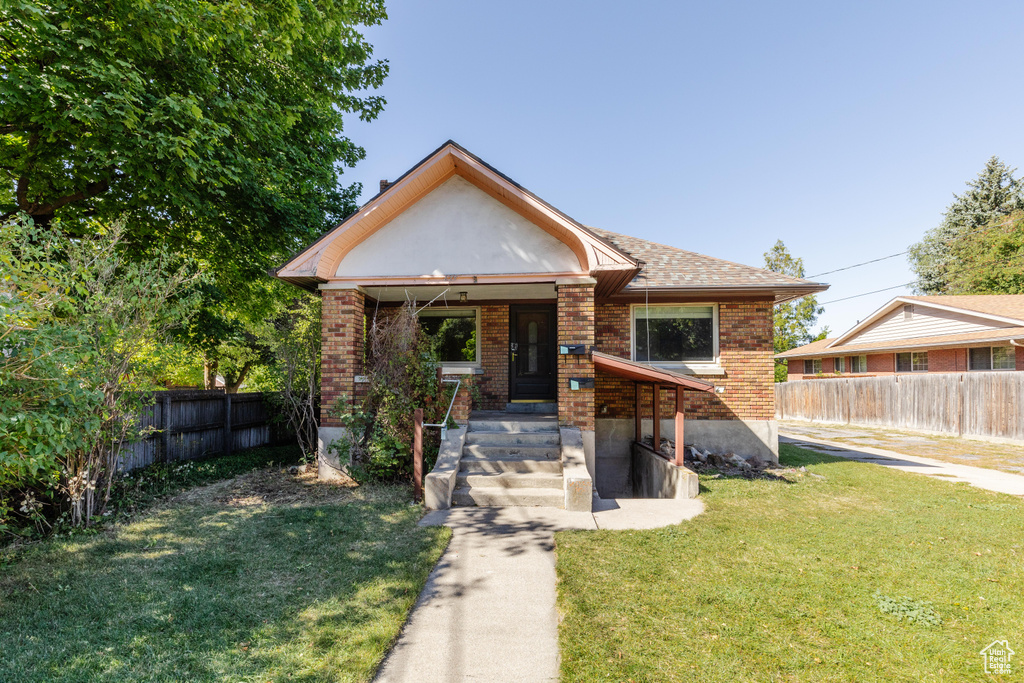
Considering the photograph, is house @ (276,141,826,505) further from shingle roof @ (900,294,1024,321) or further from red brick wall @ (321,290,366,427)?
shingle roof @ (900,294,1024,321)

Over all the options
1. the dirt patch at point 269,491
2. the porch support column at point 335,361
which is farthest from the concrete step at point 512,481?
the porch support column at point 335,361

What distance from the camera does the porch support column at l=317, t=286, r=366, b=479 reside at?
8320 mm

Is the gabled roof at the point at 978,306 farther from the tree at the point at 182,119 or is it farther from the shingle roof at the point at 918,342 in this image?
the tree at the point at 182,119

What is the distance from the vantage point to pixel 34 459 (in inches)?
149

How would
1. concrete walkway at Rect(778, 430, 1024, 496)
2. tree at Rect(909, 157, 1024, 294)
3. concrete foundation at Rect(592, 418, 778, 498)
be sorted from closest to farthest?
concrete walkway at Rect(778, 430, 1024, 496) → concrete foundation at Rect(592, 418, 778, 498) → tree at Rect(909, 157, 1024, 294)

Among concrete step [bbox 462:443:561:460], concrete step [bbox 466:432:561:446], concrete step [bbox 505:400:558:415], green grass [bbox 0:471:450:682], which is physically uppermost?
concrete step [bbox 505:400:558:415]

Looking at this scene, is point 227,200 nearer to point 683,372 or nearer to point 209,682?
point 209,682

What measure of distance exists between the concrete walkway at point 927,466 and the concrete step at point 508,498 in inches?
313

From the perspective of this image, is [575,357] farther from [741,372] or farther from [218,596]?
[218,596]

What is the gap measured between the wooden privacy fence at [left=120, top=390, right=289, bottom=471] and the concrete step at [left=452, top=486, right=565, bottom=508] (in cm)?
480

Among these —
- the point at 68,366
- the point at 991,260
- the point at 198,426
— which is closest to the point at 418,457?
the point at 68,366

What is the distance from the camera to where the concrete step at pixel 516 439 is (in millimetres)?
7934

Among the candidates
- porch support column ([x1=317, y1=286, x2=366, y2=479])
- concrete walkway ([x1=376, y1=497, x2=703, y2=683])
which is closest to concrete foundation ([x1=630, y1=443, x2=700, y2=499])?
concrete walkway ([x1=376, y1=497, x2=703, y2=683])

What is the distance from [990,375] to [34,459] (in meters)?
22.4
